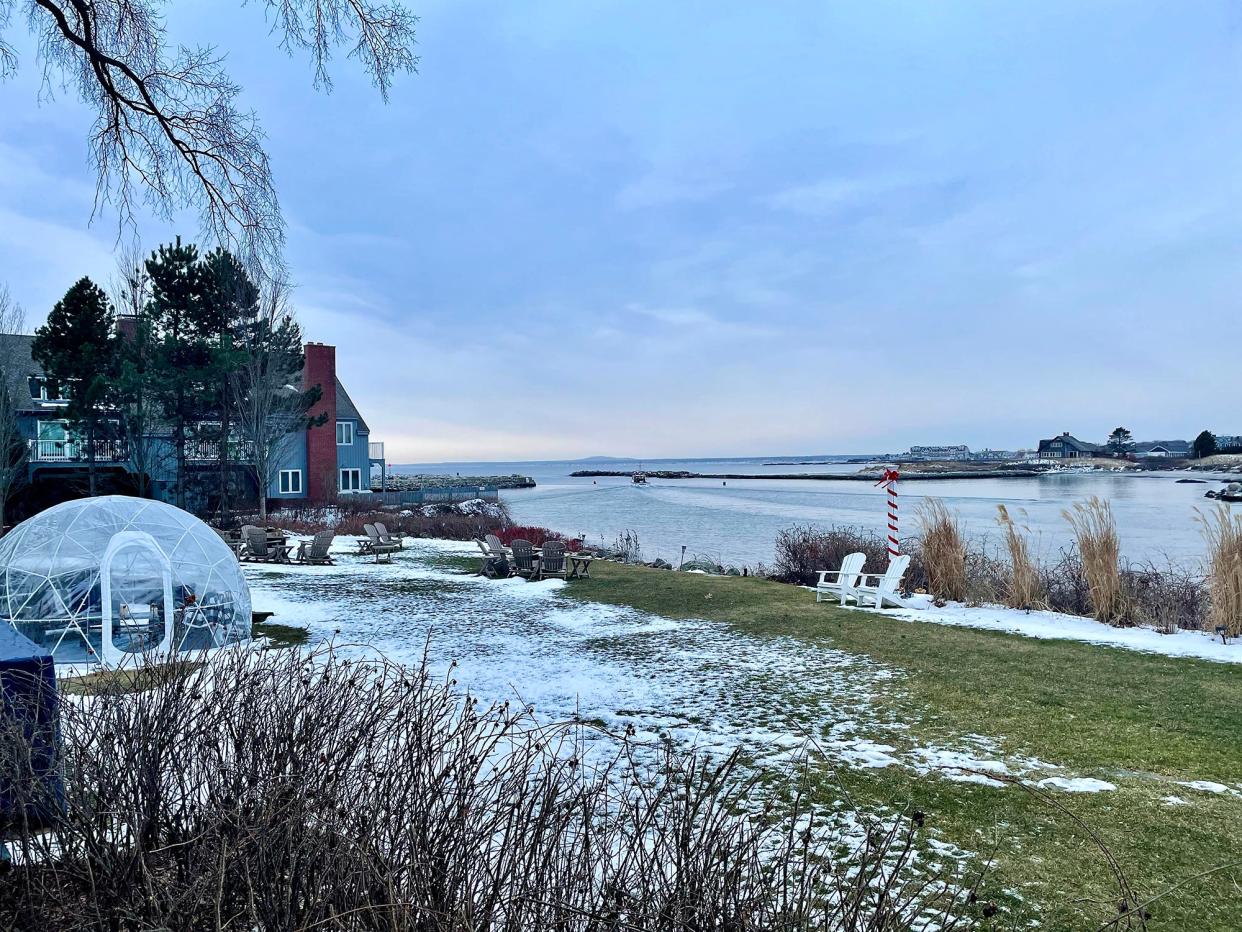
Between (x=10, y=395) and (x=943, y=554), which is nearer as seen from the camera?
(x=943, y=554)

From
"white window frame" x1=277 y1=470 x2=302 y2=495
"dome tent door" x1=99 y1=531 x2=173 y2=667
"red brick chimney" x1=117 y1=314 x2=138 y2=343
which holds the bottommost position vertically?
"dome tent door" x1=99 y1=531 x2=173 y2=667

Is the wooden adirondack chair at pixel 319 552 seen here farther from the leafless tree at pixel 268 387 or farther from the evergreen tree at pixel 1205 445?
the evergreen tree at pixel 1205 445

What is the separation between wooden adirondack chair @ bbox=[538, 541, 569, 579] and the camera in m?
15.8

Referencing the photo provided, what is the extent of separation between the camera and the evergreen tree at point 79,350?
2681cm

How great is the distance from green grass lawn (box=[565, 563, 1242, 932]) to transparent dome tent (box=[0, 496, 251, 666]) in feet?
24.7

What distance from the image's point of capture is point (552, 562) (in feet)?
52.0

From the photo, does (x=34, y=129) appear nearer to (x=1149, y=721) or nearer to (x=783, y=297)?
(x=1149, y=721)

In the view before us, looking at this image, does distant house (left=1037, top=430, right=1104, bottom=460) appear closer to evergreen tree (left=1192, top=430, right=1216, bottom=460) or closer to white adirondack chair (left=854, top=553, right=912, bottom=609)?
evergreen tree (left=1192, top=430, right=1216, bottom=460)

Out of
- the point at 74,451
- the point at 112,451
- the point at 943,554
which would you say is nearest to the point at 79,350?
the point at 112,451

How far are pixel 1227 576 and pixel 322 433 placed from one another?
3808cm

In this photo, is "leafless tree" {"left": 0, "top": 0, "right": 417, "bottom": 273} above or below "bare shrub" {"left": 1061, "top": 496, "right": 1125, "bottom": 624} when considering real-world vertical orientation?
above

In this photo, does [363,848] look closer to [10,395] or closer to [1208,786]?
[1208,786]

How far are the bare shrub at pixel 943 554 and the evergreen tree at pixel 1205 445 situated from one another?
118 m

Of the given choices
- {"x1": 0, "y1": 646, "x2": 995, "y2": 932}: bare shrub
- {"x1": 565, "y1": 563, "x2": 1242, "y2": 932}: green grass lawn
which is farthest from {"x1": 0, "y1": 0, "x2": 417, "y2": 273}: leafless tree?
{"x1": 565, "y1": 563, "x2": 1242, "y2": 932}: green grass lawn
